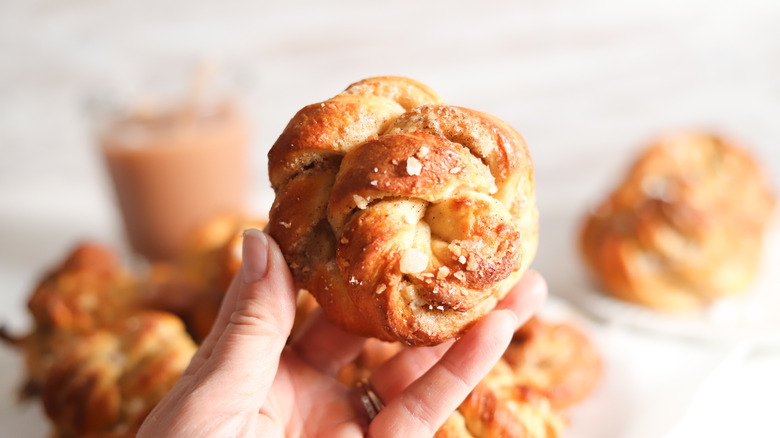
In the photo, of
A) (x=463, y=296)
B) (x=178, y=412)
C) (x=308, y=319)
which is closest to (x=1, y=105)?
(x=308, y=319)

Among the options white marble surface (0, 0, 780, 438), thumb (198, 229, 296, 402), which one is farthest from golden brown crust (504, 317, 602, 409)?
white marble surface (0, 0, 780, 438)

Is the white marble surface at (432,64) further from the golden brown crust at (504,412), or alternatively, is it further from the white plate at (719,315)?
the golden brown crust at (504,412)

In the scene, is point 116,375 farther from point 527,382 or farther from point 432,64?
point 432,64

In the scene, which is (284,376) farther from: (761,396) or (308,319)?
(761,396)

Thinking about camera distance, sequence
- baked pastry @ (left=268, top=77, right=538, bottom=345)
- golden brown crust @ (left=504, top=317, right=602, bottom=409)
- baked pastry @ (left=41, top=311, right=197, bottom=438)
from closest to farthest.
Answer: baked pastry @ (left=268, top=77, right=538, bottom=345) → baked pastry @ (left=41, top=311, right=197, bottom=438) → golden brown crust @ (left=504, top=317, right=602, bottom=409)

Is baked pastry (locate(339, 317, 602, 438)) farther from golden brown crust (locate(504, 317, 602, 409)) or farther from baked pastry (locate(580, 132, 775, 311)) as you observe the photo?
baked pastry (locate(580, 132, 775, 311))

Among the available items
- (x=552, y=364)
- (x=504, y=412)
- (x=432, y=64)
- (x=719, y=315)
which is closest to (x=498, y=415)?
(x=504, y=412)

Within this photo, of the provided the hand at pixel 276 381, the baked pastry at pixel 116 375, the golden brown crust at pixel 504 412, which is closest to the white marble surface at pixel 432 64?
the baked pastry at pixel 116 375
